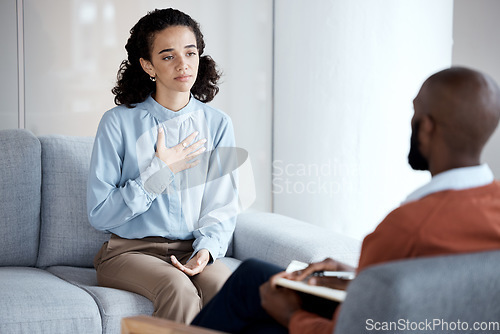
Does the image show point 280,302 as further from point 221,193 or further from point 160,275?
point 221,193

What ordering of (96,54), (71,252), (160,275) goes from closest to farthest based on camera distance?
(160,275) → (71,252) → (96,54)

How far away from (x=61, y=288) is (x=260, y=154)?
2.29 meters

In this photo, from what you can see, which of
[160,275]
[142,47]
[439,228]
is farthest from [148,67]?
[439,228]

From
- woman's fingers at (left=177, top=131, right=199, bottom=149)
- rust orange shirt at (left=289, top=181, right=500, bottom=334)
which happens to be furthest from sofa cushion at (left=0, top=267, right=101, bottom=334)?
rust orange shirt at (left=289, top=181, right=500, bottom=334)

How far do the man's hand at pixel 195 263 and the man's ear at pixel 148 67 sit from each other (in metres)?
0.68

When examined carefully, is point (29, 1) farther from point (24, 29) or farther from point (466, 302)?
point (466, 302)

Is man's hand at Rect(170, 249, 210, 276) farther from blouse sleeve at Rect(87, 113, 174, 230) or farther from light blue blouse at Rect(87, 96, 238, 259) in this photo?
blouse sleeve at Rect(87, 113, 174, 230)

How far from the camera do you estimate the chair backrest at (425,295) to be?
0.94 metres

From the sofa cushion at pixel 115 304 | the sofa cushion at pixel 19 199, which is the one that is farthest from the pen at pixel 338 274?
the sofa cushion at pixel 19 199

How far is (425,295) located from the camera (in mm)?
949

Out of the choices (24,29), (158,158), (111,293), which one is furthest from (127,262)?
(24,29)

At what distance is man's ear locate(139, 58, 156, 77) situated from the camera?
7.50ft

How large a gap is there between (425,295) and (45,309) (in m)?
1.22

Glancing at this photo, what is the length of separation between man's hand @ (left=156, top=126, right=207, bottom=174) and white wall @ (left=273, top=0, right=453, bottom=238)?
143cm
